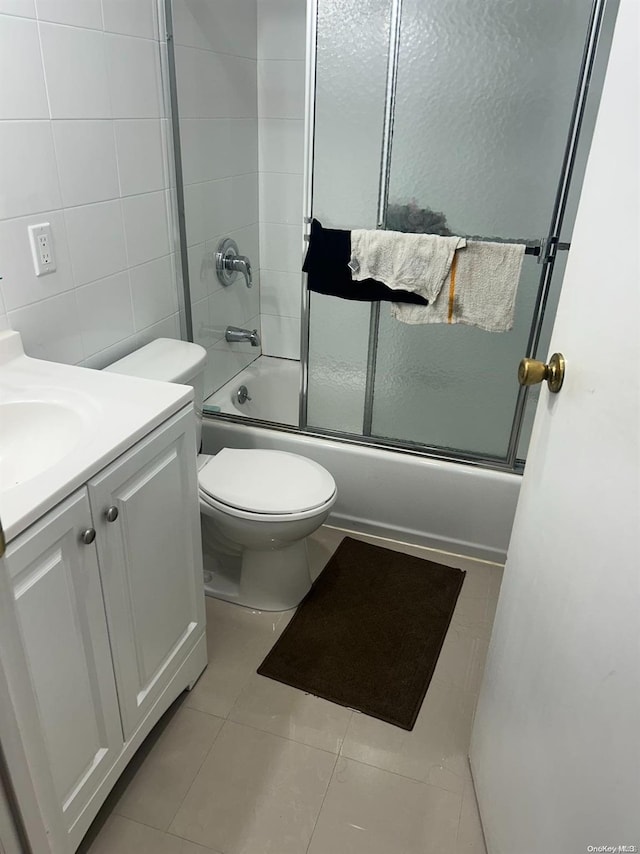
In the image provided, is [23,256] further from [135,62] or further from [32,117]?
[135,62]

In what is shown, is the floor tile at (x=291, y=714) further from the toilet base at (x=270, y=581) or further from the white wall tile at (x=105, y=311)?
the white wall tile at (x=105, y=311)

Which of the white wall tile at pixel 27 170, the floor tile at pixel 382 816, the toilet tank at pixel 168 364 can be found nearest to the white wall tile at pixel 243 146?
the toilet tank at pixel 168 364

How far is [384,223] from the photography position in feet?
6.34

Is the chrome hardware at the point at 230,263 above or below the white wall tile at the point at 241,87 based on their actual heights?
below

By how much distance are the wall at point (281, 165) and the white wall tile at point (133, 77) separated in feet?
2.45

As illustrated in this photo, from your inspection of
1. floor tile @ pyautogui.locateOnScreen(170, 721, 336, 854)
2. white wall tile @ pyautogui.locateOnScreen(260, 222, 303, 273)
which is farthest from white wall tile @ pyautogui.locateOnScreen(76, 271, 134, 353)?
floor tile @ pyautogui.locateOnScreen(170, 721, 336, 854)

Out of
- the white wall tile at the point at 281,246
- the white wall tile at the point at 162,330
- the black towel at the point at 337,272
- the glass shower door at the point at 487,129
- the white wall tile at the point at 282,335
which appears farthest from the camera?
the white wall tile at the point at 282,335

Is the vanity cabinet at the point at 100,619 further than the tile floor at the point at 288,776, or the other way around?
the tile floor at the point at 288,776

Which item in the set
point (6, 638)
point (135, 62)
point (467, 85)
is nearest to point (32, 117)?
point (135, 62)

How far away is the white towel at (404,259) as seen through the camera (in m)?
1.87

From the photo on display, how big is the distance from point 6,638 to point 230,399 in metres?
1.79

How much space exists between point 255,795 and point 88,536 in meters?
0.77

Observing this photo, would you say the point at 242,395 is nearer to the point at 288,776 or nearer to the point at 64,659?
the point at 288,776

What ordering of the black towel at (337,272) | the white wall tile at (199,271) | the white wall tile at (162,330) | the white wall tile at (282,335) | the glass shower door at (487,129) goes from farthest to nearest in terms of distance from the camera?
the white wall tile at (282,335), the white wall tile at (199,271), the white wall tile at (162,330), the black towel at (337,272), the glass shower door at (487,129)
